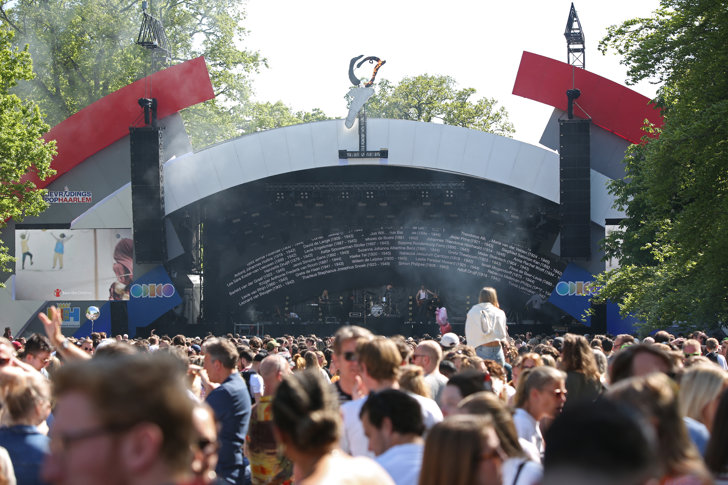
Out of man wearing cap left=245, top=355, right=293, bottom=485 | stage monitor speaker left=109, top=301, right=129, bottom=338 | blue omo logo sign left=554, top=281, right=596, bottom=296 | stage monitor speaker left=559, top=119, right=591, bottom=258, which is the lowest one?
man wearing cap left=245, top=355, right=293, bottom=485

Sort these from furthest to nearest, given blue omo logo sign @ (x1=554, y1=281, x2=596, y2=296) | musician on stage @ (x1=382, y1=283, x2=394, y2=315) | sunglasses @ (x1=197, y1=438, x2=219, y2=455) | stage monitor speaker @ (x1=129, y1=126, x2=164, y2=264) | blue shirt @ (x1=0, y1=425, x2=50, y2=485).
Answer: musician on stage @ (x1=382, y1=283, x2=394, y2=315) < stage monitor speaker @ (x1=129, y1=126, x2=164, y2=264) < blue omo logo sign @ (x1=554, y1=281, x2=596, y2=296) < blue shirt @ (x1=0, y1=425, x2=50, y2=485) < sunglasses @ (x1=197, y1=438, x2=219, y2=455)

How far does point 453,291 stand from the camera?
2873cm

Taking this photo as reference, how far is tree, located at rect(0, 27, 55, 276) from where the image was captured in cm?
2358

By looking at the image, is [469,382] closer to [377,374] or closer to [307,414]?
[377,374]

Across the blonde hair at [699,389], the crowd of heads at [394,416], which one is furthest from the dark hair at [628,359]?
the blonde hair at [699,389]

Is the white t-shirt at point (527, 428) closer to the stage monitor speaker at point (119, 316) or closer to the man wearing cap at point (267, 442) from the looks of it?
the man wearing cap at point (267, 442)

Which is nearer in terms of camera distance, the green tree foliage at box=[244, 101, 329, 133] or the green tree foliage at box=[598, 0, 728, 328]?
the green tree foliage at box=[598, 0, 728, 328]

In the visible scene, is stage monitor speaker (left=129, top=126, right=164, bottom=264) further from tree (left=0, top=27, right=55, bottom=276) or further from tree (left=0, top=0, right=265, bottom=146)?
tree (left=0, top=0, right=265, bottom=146)

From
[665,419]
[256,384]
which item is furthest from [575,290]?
[665,419]

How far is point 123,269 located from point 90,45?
53.9ft

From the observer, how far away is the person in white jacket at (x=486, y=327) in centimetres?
885

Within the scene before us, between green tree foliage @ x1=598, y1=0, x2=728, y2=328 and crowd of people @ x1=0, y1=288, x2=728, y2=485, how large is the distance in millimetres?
13072

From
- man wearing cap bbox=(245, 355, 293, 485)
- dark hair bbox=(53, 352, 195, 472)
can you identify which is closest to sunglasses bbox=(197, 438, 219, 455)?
dark hair bbox=(53, 352, 195, 472)

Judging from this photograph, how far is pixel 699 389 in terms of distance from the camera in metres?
4.25
